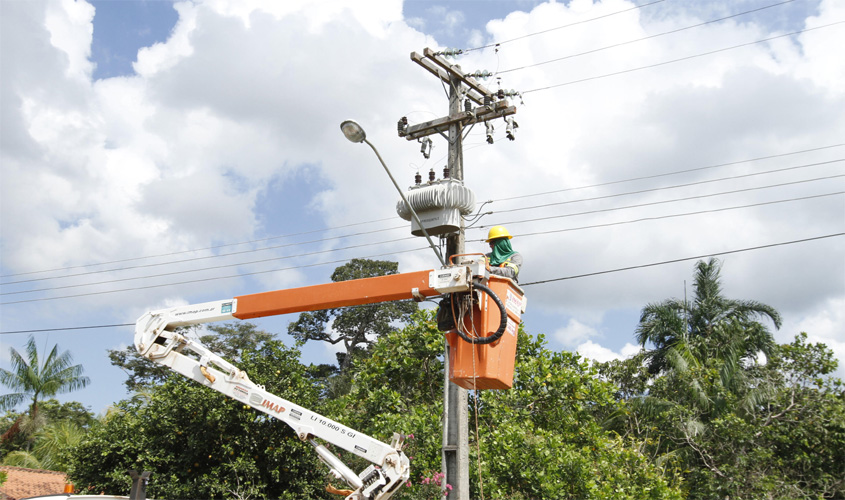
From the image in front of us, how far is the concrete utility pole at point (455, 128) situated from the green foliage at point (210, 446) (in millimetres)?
5095

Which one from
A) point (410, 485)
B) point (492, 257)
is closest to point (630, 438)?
point (410, 485)

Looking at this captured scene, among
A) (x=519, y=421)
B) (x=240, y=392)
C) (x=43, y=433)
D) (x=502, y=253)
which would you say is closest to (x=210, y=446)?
(x=519, y=421)

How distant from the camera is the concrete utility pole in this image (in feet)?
36.4

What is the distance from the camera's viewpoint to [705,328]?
966 inches

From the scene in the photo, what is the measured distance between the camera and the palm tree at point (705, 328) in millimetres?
22609

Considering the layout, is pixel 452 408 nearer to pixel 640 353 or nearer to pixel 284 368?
pixel 284 368

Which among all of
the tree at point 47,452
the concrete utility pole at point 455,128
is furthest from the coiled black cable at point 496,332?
the tree at point 47,452

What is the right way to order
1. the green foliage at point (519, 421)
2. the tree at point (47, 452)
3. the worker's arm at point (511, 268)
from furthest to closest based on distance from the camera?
the tree at point (47, 452), the green foliage at point (519, 421), the worker's arm at point (511, 268)

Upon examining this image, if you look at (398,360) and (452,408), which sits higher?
(398,360)

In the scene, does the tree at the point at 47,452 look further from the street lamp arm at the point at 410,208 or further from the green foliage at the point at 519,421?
the street lamp arm at the point at 410,208

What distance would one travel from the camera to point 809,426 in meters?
18.9

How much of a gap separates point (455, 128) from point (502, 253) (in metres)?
6.50

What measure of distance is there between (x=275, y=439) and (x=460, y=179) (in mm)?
6976

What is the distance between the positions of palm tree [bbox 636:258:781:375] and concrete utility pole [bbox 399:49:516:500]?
11985 mm
